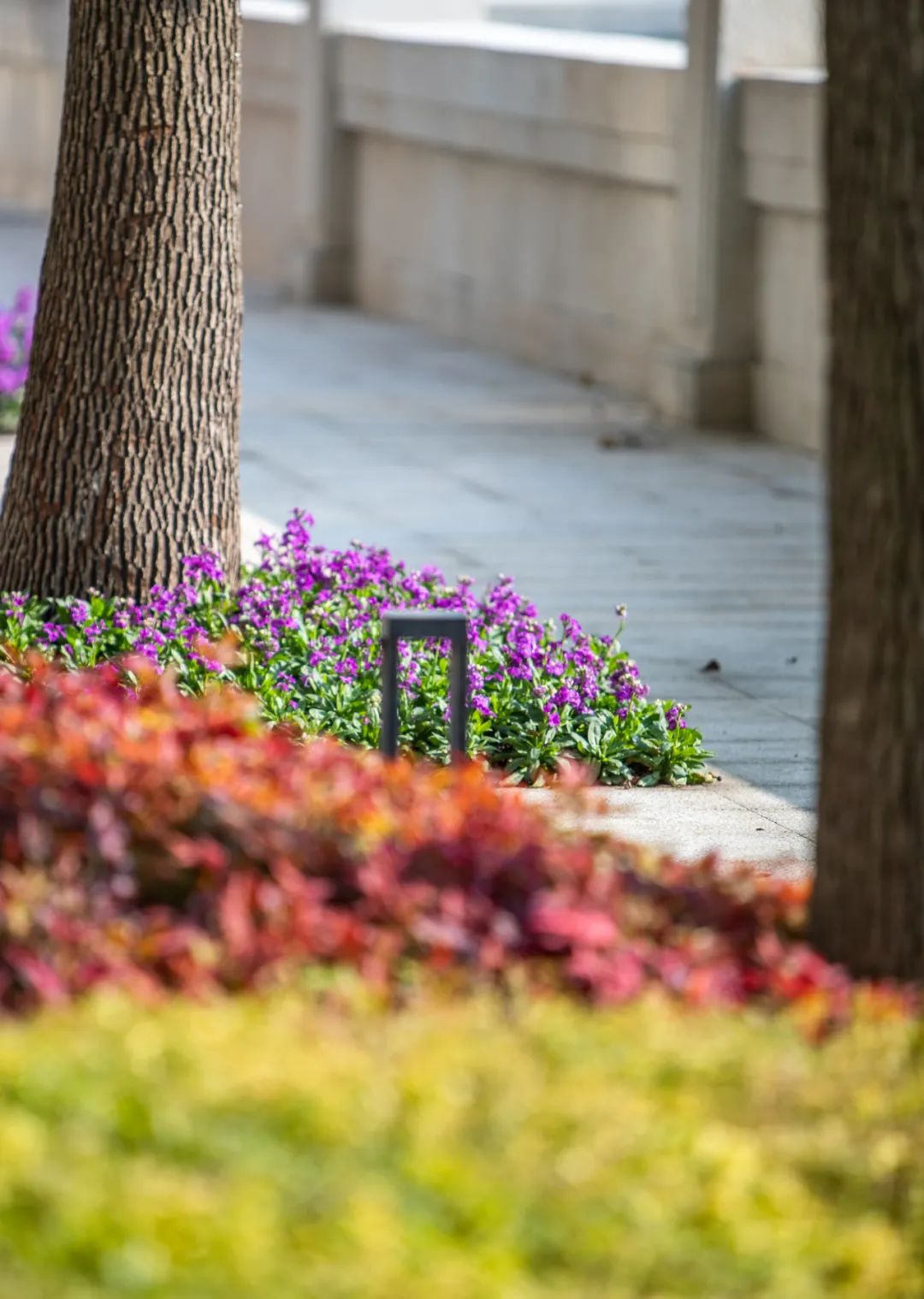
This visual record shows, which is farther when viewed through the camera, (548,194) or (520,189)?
(520,189)

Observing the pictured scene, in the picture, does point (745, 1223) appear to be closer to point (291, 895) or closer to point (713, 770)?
point (291, 895)

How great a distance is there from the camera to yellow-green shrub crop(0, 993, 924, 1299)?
2791 mm

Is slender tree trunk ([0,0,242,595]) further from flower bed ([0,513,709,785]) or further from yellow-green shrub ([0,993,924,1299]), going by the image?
yellow-green shrub ([0,993,924,1299])

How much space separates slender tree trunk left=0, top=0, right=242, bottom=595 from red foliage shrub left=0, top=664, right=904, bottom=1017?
3.30 meters

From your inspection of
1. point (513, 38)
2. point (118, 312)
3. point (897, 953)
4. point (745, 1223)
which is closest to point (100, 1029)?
point (745, 1223)

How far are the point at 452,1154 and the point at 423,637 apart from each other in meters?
2.37

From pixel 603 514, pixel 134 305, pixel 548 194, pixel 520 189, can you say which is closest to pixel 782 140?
pixel 603 514

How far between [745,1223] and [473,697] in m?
4.11

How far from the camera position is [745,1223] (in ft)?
10.1

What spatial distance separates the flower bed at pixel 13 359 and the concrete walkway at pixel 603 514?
140cm

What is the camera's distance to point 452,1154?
3066mm

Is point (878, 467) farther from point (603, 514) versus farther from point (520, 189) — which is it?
point (520, 189)

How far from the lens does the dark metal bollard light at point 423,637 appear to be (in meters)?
5.21

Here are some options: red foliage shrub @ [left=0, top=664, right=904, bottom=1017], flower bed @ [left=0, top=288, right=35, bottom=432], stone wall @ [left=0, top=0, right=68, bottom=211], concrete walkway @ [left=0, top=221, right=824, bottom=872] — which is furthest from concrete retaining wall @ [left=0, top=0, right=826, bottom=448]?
red foliage shrub @ [left=0, top=664, right=904, bottom=1017]
